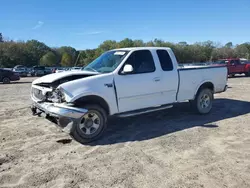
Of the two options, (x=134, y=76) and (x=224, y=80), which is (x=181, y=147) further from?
(x=224, y=80)

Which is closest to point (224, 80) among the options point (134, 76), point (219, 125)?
point (219, 125)

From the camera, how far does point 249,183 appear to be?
3598 mm

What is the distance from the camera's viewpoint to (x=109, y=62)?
21.0 ft

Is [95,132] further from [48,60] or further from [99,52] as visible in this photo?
[48,60]

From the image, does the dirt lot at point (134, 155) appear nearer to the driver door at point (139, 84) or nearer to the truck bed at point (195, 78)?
the driver door at point (139, 84)

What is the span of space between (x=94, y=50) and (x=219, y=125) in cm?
6653

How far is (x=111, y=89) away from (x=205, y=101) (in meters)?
3.71

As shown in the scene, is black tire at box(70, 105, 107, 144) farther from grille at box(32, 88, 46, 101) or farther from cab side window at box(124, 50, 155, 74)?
cab side window at box(124, 50, 155, 74)

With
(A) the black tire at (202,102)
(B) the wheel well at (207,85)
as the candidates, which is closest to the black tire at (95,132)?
(A) the black tire at (202,102)

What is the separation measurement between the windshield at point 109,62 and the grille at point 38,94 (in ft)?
4.47

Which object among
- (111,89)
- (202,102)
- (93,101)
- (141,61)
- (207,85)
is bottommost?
(202,102)

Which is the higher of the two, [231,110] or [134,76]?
[134,76]

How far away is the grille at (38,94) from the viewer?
591cm

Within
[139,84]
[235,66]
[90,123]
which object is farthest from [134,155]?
[235,66]
